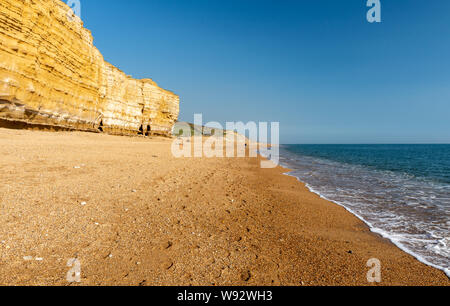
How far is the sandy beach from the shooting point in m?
3.28

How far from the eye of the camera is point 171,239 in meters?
4.35

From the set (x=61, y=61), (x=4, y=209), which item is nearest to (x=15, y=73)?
(x=61, y=61)

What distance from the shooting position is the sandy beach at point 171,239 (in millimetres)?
3275

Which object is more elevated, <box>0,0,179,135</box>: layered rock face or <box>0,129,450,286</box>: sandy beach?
<box>0,0,179,135</box>: layered rock face

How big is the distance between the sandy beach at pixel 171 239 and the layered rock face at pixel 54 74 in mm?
14037

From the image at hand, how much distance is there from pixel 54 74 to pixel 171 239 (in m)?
24.7

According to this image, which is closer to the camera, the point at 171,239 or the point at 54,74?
the point at 171,239

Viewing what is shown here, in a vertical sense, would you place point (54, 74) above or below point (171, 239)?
above

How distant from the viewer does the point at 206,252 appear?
3.95m

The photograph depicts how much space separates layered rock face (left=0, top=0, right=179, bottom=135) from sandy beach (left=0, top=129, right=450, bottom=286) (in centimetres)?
1404

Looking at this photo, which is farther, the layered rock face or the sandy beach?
the layered rock face
